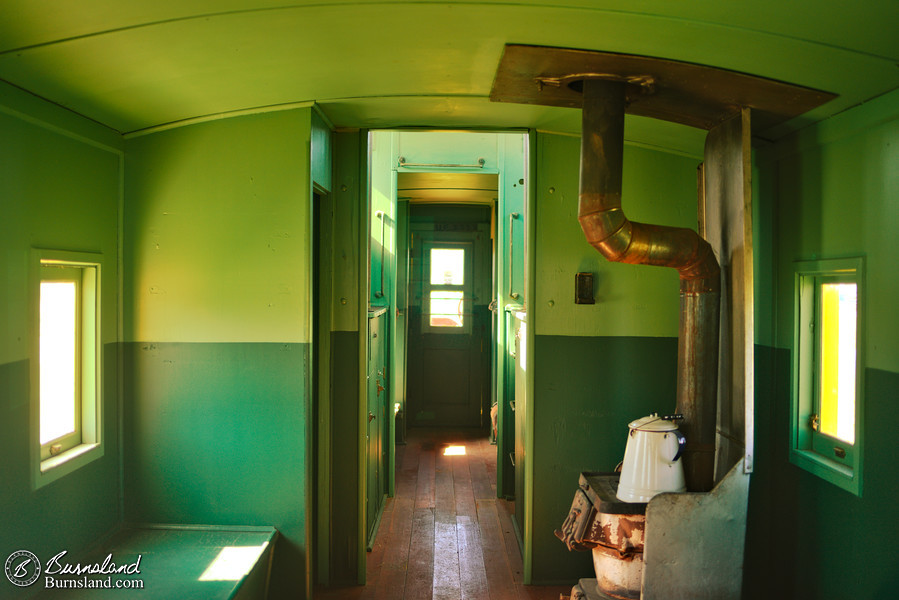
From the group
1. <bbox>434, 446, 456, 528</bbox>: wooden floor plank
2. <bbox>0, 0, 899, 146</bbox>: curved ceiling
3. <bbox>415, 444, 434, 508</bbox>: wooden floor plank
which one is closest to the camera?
<bbox>0, 0, 899, 146</bbox>: curved ceiling

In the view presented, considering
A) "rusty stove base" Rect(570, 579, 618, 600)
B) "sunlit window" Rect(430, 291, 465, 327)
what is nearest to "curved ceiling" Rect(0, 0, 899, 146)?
"rusty stove base" Rect(570, 579, 618, 600)

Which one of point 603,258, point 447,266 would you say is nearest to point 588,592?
point 603,258

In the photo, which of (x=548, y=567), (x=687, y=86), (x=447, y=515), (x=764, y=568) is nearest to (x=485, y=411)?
(x=447, y=515)

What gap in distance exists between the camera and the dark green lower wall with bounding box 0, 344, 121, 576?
2234 millimetres

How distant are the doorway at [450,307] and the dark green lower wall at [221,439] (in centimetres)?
414

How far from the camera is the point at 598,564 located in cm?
266

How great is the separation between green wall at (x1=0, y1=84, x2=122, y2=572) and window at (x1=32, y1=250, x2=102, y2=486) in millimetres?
→ 48

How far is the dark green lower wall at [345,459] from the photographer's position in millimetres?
3480

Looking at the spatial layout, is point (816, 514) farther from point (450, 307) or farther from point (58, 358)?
point (450, 307)

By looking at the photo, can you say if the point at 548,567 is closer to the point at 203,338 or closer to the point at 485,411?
the point at 203,338

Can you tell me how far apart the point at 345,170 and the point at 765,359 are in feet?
7.99

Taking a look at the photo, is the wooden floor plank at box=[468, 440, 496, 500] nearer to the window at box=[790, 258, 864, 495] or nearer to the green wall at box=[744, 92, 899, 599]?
the green wall at box=[744, 92, 899, 599]

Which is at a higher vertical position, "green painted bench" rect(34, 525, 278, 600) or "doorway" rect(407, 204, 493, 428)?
"doorway" rect(407, 204, 493, 428)

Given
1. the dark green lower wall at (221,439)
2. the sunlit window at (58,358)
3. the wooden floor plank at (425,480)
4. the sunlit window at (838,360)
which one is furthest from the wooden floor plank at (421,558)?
the sunlit window at (838,360)
